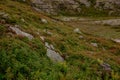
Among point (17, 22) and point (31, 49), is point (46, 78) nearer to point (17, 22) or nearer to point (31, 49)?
point (31, 49)

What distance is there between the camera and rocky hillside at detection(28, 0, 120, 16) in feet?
412

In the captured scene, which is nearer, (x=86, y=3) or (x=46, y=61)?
(x=46, y=61)

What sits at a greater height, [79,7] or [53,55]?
[53,55]

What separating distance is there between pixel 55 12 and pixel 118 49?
91808 mm

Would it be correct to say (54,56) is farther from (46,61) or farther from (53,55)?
(46,61)

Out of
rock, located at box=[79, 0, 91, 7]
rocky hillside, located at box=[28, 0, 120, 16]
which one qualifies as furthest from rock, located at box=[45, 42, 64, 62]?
rock, located at box=[79, 0, 91, 7]

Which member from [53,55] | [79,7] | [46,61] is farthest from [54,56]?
[79,7]

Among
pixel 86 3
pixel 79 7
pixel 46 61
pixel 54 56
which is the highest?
pixel 46 61

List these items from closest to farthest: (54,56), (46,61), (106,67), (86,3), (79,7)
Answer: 1. (46,61)
2. (54,56)
3. (106,67)
4. (79,7)
5. (86,3)

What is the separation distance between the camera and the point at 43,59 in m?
20.6

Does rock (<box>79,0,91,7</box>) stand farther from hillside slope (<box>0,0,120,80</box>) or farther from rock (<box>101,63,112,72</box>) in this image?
rock (<box>101,63,112,72</box>)

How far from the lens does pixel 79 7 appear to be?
13038cm

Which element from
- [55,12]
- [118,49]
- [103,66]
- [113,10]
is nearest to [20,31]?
[103,66]

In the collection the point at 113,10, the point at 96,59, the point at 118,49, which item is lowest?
the point at 113,10
